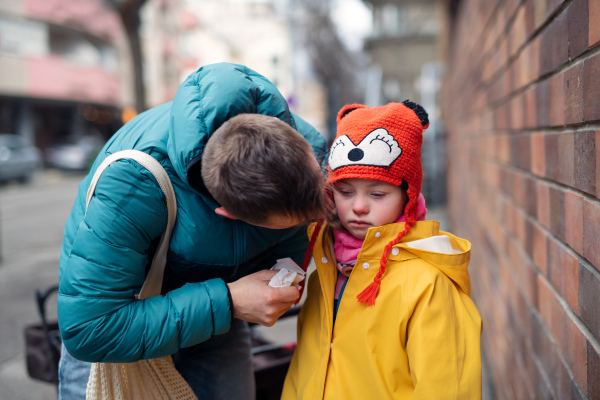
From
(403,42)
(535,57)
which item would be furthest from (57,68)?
(535,57)

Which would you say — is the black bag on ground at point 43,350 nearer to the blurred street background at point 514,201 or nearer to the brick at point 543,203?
the blurred street background at point 514,201

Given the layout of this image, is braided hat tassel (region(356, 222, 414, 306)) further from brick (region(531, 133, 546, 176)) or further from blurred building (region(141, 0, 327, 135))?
blurred building (region(141, 0, 327, 135))

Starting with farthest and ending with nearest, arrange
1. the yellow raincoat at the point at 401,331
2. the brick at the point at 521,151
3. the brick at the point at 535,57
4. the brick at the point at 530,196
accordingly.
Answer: the brick at the point at 521,151 < the brick at the point at 530,196 < the brick at the point at 535,57 < the yellow raincoat at the point at 401,331

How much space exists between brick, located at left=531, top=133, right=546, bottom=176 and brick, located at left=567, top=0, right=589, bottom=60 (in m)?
0.47

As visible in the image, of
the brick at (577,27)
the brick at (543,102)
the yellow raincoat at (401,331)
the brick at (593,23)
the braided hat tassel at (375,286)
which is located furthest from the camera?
the brick at (543,102)

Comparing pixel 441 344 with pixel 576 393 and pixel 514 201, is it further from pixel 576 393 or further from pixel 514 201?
pixel 514 201

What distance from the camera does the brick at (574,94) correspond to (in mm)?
1437

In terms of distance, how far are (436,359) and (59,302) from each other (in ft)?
3.48

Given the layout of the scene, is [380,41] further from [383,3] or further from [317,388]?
[317,388]

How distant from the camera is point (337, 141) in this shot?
1.76 meters

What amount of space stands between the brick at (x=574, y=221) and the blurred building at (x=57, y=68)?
23.7 m

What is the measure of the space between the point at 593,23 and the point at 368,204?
0.78m

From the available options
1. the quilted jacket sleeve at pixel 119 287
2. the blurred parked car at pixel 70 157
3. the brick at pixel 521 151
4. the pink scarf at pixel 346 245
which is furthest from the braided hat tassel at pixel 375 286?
the blurred parked car at pixel 70 157

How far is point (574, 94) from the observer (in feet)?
4.92
